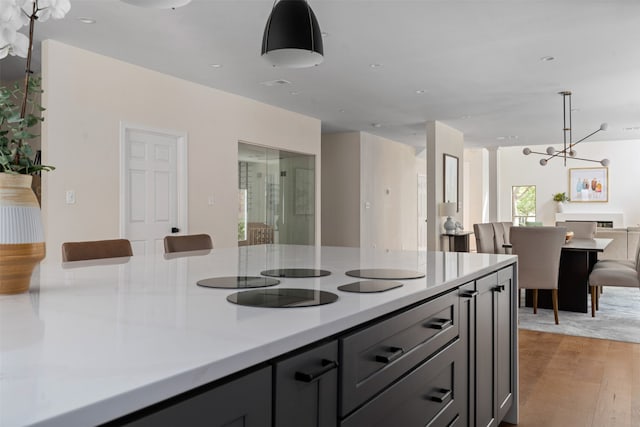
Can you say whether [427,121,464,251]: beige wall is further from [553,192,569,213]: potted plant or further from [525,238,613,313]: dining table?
[553,192,569,213]: potted plant

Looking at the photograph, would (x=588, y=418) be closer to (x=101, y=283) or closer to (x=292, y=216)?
(x=101, y=283)

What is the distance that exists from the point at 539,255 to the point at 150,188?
13.4ft

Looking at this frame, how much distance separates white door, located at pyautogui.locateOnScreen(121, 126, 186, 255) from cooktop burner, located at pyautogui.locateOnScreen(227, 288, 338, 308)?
3.92 meters

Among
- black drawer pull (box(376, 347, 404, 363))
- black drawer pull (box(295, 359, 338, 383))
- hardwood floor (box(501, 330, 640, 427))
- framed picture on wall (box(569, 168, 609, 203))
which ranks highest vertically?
framed picture on wall (box(569, 168, 609, 203))

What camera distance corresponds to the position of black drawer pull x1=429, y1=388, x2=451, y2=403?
1.53 meters

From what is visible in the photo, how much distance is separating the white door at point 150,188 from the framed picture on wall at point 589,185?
11838 mm

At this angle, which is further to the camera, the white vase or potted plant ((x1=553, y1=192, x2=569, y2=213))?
potted plant ((x1=553, y1=192, x2=569, y2=213))

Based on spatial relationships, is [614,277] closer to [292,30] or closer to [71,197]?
[292,30]


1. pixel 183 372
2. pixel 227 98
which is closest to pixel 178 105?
pixel 227 98

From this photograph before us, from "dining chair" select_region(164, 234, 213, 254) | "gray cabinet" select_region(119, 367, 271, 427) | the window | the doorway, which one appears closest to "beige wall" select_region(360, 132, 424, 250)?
the doorway

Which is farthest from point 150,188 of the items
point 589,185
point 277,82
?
point 589,185

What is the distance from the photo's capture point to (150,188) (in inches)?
203

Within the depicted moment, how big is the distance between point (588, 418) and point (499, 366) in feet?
2.57

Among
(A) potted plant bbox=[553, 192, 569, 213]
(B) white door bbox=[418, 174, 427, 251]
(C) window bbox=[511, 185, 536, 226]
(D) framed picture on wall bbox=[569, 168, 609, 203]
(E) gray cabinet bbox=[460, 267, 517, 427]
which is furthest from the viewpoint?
(C) window bbox=[511, 185, 536, 226]
